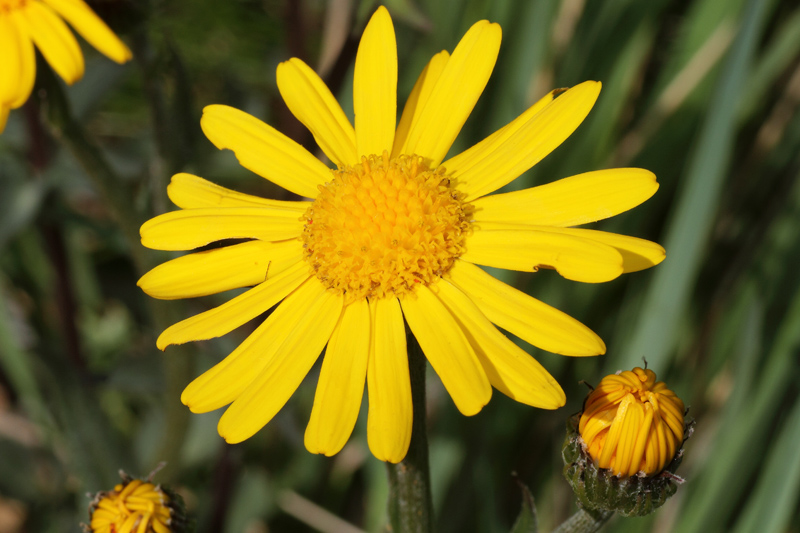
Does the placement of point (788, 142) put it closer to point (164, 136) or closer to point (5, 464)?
point (164, 136)

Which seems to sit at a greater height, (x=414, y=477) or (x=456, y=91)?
(x=456, y=91)

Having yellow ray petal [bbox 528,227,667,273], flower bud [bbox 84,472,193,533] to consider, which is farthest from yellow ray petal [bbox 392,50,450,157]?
flower bud [bbox 84,472,193,533]

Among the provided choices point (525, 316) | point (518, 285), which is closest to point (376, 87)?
point (525, 316)

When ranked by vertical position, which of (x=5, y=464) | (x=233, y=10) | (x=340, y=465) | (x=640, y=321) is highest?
(x=233, y=10)

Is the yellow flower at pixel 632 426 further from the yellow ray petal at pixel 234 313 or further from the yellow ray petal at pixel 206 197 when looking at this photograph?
the yellow ray petal at pixel 206 197

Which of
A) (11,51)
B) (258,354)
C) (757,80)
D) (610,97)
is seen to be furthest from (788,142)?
(11,51)

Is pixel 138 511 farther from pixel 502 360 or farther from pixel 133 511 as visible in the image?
pixel 502 360
